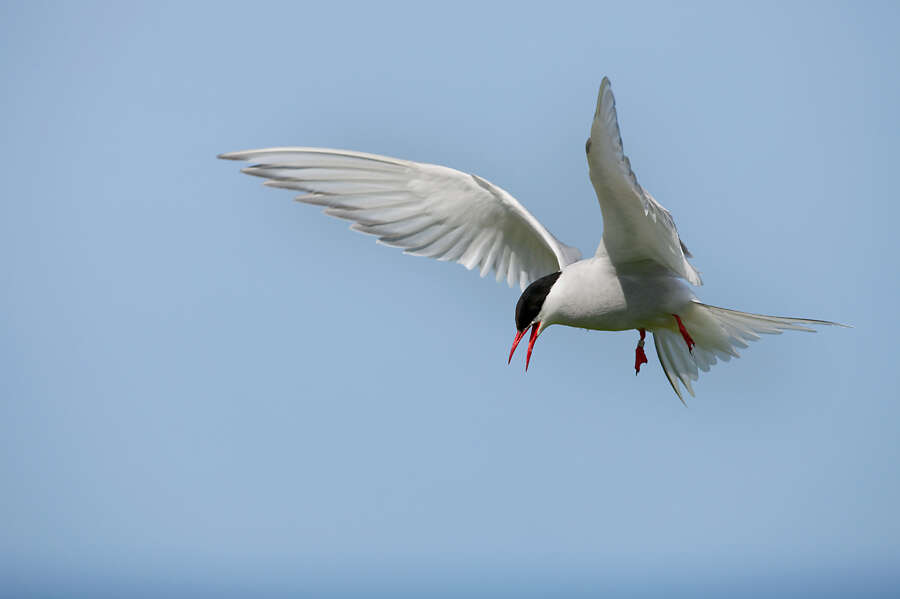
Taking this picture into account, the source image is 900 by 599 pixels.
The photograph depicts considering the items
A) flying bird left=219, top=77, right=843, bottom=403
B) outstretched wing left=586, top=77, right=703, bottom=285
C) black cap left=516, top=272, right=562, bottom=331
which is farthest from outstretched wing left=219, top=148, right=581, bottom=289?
outstretched wing left=586, top=77, right=703, bottom=285

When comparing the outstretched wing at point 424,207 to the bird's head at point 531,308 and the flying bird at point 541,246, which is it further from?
the bird's head at point 531,308

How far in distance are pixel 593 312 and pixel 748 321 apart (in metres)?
0.72

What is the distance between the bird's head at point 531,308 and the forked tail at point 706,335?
0.66m

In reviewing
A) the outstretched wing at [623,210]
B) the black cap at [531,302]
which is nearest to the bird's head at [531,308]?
the black cap at [531,302]

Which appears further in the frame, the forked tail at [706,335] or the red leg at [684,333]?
the red leg at [684,333]

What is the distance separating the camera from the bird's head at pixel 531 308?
185 inches

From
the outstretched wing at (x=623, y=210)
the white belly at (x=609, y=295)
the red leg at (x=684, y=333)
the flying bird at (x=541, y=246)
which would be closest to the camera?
the outstretched wing at (x=623, y=210)

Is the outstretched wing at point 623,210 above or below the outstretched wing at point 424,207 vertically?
below

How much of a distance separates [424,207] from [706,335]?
60.2 inches

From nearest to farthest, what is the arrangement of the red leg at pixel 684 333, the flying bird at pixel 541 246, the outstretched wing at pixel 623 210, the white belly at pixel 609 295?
the outstretched wing at pixel 623 210
the flying bird at pixel 541 246
the white belly at pixel 609 295
the red leg at pixel 684 333

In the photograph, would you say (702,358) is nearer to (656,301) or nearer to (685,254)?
(656,301)

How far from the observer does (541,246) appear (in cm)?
547

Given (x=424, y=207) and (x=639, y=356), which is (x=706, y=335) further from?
(x=424, y=207)

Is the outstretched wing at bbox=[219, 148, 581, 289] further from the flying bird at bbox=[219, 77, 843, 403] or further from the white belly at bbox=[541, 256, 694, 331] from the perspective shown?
the white belly at bbox=[541, 256, 694, 331]
